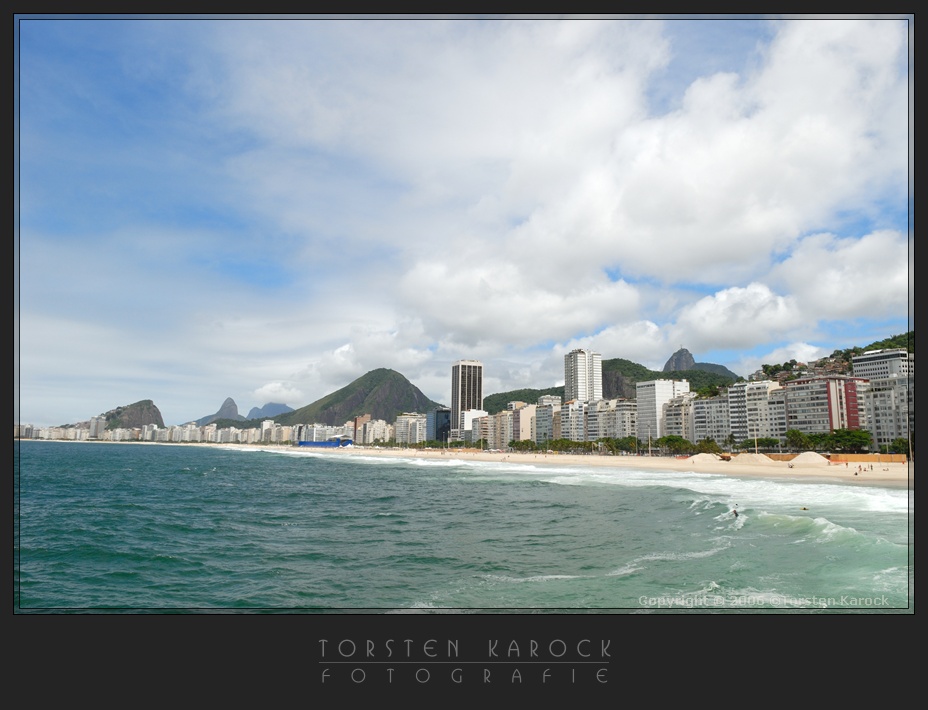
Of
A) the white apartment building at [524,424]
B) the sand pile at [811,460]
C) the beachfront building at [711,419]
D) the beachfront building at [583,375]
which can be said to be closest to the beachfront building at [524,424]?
the white apartment building at [524,424]

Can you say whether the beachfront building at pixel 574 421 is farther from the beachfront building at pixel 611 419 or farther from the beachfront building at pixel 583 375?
the beachfront building at pixel 583 375

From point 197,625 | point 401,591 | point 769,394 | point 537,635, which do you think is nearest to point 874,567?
point 401,591

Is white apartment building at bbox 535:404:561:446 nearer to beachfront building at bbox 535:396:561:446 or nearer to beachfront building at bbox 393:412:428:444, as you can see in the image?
beachfront building at bbox 535:396:561:446

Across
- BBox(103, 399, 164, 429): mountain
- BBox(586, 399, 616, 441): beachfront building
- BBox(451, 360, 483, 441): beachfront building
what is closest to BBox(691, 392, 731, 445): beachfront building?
BBox(586, 399, 616, 441): beachfront building

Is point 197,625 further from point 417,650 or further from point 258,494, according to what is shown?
point 258,494

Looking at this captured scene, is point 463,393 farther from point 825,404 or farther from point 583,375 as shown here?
point 825,404

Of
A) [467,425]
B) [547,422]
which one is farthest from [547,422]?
[467,425]

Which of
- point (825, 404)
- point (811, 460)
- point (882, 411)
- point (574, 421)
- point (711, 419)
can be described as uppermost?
point (825, 404)
